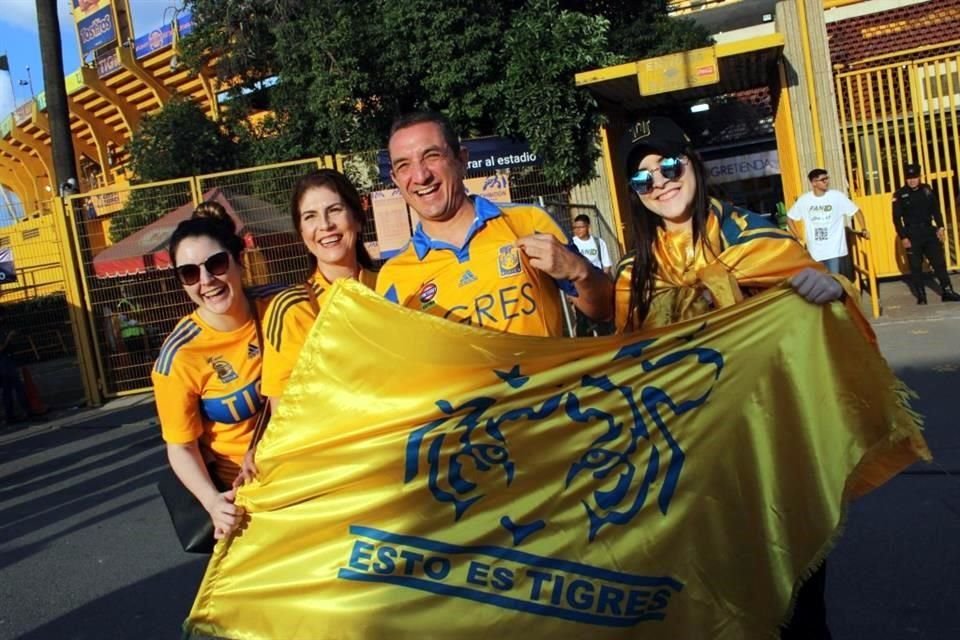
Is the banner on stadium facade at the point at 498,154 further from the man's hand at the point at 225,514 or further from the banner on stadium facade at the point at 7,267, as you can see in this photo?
the man's hand at the point at 225,514

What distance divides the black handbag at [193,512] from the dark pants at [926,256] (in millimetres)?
10920

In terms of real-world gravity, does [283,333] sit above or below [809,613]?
above

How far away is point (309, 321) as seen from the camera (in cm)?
285

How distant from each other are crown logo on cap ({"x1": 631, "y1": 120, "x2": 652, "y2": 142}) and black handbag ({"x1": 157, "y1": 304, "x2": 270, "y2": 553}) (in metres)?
1.40

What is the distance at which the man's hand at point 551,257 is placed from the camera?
8.47ft

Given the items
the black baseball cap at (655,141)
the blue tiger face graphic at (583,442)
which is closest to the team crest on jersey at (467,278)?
the blue tiger face graphic at (583,442)

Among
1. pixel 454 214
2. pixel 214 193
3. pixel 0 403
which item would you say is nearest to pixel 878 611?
pixel 454 214

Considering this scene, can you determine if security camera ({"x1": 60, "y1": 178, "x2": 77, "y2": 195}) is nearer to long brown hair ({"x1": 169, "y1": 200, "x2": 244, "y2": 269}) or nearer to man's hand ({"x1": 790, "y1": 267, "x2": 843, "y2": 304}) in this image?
long brown hair ({"x1": 169, "y1": 200, "x2": 244, "y2": 269})

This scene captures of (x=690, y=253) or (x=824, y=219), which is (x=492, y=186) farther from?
(x=690, y=253)

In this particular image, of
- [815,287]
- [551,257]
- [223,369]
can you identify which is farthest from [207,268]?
[815,287]

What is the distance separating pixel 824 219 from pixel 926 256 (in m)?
2.01

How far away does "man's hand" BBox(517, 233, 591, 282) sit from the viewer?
102 inches

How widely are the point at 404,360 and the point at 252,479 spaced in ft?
1.97

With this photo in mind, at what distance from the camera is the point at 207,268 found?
300 cm
